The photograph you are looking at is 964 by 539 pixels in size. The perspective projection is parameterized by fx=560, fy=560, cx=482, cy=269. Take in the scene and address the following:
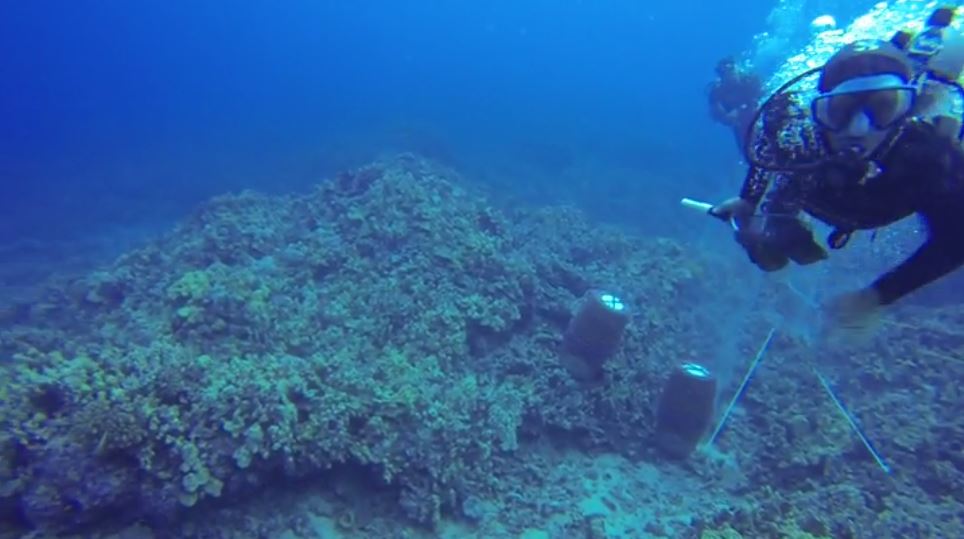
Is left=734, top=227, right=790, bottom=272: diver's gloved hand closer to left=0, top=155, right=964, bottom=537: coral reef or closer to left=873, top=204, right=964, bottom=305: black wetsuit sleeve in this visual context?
left=873, top=204, right=964, bottom=305: black wetsuit sleeve

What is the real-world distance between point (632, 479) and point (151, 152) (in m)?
32.3

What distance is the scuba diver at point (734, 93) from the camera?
1634cm

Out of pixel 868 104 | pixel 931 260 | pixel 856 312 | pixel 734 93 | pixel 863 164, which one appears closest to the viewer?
pixel 868 104

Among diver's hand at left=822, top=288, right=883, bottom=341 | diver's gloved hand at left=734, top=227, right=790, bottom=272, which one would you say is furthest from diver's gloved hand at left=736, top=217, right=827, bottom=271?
diver's hand at left=822, top=288, right=883, bottom=341

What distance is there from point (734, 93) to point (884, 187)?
52.8ft

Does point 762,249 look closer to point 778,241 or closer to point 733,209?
point 778,241

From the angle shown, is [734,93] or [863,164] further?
[734,93]

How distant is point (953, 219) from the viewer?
2506mm

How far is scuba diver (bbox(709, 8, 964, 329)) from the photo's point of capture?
2.45 metres

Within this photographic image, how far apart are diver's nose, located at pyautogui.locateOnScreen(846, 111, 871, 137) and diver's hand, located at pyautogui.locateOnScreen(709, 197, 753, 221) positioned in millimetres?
713

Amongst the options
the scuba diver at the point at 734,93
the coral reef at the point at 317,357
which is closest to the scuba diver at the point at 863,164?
the coral reef at the point at 317,357

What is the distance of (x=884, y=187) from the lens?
2.58 m

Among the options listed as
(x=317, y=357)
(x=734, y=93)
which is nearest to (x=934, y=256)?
(x=317, y=357)

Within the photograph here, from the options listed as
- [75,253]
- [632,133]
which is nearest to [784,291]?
[75,253]
